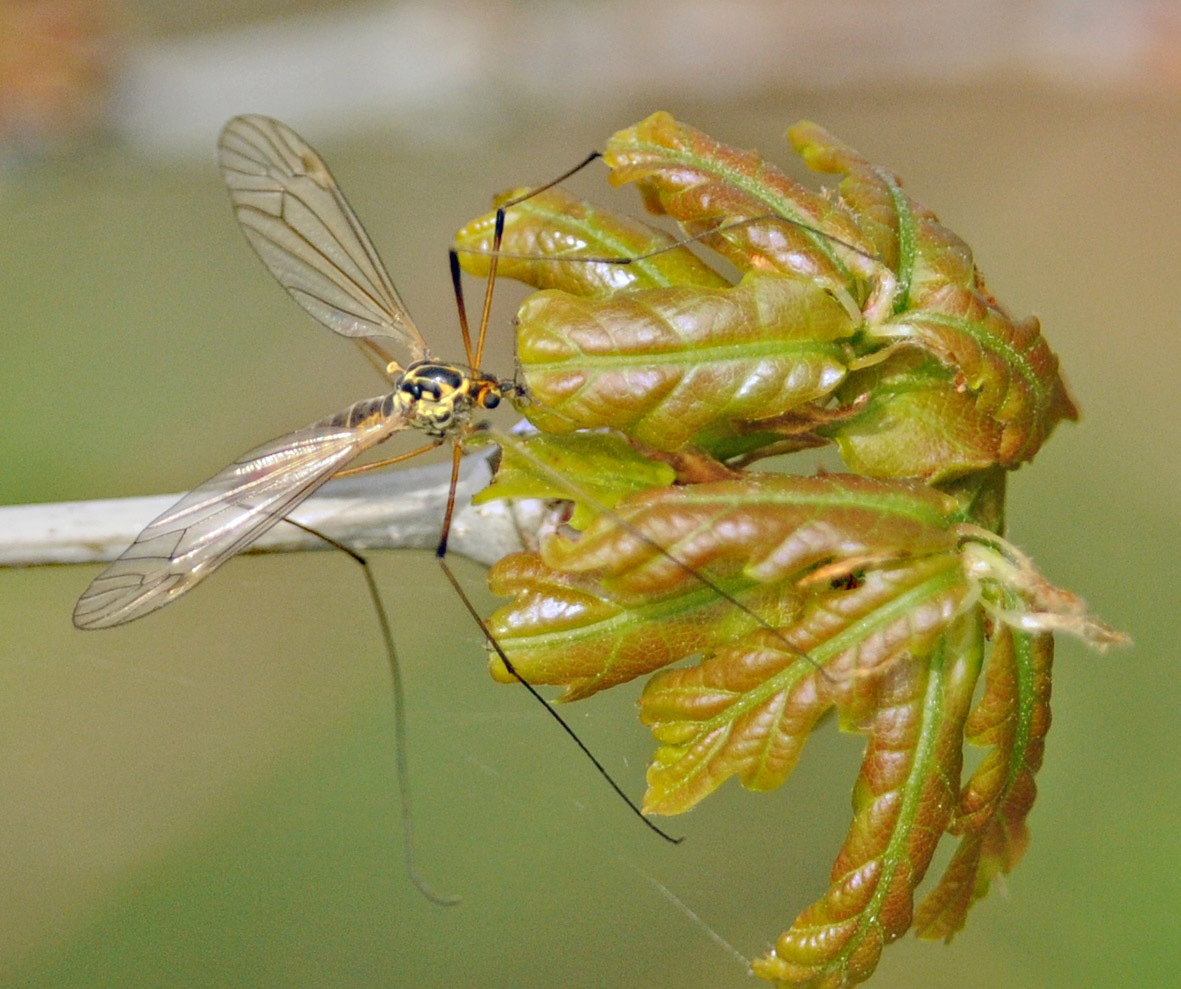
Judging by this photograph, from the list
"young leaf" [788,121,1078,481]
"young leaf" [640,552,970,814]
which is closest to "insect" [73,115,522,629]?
"young leaf" [640,552,970,814]

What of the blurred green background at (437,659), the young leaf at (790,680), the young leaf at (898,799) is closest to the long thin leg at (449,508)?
the young leaf at (790,680)

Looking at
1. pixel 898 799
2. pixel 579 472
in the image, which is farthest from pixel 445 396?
pixel 898 799

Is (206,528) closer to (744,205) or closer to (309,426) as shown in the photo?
(309,426)

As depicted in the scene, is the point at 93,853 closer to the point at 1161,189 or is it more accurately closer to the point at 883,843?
the point at 883,843

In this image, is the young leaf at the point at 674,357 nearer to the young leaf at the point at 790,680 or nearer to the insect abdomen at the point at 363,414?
the young leaf at the point at 790,680

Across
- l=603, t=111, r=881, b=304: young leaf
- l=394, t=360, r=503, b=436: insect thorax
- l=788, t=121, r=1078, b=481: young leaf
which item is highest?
l=603, t=111, r=881, b=304: young leaf

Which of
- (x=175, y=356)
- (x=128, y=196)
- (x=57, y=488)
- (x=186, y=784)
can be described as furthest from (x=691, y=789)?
(x=128, y=196)

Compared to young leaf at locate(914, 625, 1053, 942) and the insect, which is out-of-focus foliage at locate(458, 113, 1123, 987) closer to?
young leaf at locate(914, 625, 1053, 942)
